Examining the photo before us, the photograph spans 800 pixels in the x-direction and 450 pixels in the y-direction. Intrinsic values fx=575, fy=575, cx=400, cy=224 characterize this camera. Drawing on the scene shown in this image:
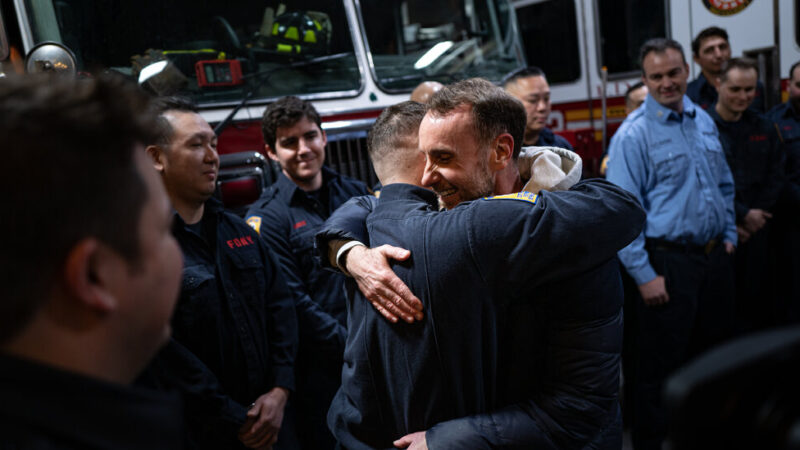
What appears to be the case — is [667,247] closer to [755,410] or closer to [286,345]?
[286,345]

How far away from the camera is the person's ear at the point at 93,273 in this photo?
66 centimetres

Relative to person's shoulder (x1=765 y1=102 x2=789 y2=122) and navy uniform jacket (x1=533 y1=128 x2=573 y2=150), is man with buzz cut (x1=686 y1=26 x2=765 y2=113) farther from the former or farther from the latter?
navy uniform jacket (x1=533 y1=128 x2=573 y2=150)

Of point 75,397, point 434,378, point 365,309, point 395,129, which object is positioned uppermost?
point 395,129

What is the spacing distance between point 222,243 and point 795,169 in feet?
13.6

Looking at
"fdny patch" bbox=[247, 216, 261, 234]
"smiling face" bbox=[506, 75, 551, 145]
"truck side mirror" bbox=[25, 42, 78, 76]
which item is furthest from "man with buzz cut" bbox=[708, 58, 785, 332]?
"truck side mirror" bbox=[25, 42, 78, 76]

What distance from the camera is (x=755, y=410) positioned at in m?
0.44

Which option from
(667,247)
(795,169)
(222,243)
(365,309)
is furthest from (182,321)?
(795,169)

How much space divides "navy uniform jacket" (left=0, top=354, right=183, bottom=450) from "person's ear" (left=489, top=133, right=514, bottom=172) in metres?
1.04

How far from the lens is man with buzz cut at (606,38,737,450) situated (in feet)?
9.73

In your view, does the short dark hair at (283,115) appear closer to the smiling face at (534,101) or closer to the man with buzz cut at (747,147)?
the smiling face at (534,101)

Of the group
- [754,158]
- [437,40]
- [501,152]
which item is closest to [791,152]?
[754,158]

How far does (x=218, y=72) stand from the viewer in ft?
11.1

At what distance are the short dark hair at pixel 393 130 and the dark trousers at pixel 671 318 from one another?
1.95 m

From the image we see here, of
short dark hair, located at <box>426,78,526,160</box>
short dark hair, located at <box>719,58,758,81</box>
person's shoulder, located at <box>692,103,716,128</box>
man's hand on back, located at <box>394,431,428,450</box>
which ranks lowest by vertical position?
man's hand on back, located at <box>394,431,428,450</box>
